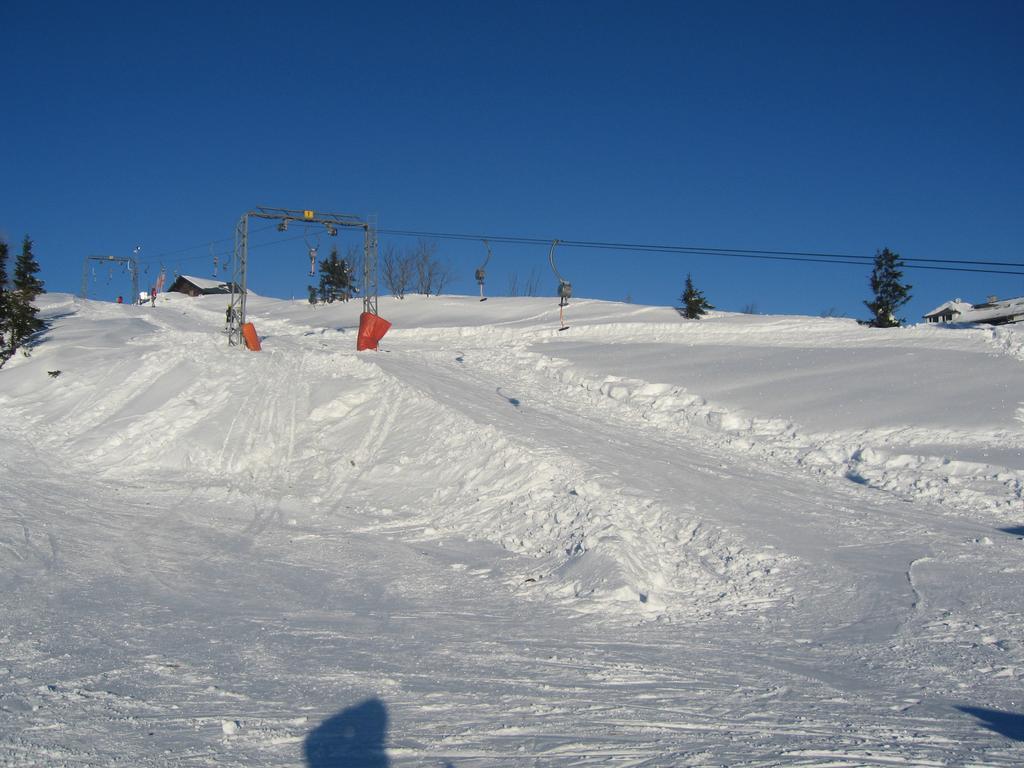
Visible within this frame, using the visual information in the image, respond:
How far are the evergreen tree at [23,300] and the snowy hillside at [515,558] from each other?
2.68 meters

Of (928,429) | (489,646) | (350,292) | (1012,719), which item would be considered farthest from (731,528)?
(350,292)

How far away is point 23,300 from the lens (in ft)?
92.9

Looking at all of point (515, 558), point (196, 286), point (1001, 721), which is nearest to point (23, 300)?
point (515, 558)

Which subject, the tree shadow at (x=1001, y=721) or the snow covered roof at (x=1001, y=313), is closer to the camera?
the tree shadow at (x=1001, y=721)

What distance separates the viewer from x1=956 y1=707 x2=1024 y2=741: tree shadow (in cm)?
517

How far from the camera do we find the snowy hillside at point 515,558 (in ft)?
→ 17.6

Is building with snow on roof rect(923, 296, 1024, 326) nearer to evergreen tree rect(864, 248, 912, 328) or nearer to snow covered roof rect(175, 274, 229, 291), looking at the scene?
evergreen tree rect(864, 248, 912, 328)

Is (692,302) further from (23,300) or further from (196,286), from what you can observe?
(196,286)

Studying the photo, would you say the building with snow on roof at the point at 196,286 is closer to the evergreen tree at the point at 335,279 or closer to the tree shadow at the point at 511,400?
the evergreen tree at the point at 335,279

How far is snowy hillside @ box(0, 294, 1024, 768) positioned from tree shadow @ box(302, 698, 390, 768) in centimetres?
4

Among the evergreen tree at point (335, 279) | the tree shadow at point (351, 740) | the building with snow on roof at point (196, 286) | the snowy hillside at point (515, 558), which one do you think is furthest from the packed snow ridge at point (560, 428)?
the building with snow on roof at point (196, 286)

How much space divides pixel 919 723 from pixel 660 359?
65.5ft

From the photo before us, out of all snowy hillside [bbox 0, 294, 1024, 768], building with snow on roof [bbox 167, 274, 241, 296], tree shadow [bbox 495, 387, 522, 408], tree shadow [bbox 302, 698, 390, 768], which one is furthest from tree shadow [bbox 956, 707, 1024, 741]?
building with snow on roof [bbox 167, 274, 241, 296]

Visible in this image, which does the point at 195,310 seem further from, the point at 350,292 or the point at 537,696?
the point at 537,696
